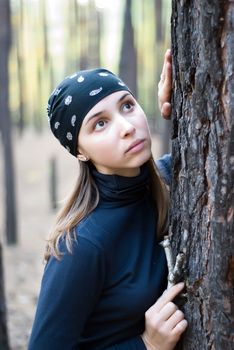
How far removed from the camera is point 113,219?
183cm

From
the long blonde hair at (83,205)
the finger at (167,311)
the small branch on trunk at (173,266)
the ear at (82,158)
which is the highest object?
the ear at (82,158)

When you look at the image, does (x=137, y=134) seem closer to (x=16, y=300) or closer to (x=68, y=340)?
(x=68, y=340)

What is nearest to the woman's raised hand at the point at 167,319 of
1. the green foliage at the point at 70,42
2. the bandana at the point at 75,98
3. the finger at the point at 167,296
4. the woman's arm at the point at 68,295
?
the finger at the point at 167,296

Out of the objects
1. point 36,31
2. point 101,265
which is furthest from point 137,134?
point 36,31

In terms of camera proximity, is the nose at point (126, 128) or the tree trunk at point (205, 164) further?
the nose at point (126, 128)

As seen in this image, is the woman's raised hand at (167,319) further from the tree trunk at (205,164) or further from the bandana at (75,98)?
the bandana at (75,98)

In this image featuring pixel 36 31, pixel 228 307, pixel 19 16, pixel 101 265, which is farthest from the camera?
pixel 36 31

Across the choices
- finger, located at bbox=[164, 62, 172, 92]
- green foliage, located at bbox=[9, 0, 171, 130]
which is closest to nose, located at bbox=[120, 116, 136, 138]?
finger, located at bbox=[164, 62, 172, 92]

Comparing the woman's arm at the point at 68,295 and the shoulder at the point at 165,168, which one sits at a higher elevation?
the shoulder at the point at 165,168

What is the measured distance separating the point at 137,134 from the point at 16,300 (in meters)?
7.70

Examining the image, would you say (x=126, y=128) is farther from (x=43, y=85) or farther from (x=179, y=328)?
(x=43, y=85)

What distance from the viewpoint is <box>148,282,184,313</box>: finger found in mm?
1737

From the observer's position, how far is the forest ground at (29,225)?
795cm

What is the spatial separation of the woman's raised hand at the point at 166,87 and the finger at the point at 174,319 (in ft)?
2.36
